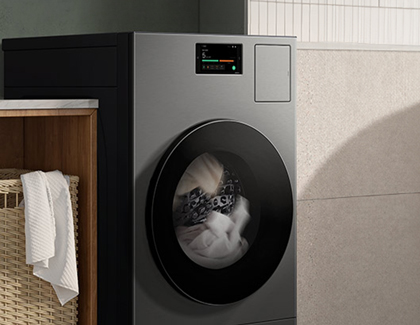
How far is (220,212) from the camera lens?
2.09 metres

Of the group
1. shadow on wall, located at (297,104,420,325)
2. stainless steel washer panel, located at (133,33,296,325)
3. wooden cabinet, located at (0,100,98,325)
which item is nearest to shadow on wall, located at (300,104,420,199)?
shadow on wall, located at (297,104,420,325)

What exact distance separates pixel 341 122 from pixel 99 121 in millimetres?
855

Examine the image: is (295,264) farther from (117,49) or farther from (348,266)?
(117,49)

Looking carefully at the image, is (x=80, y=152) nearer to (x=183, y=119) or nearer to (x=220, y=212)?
(x=183, y=119)

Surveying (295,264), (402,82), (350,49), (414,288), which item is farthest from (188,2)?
(414,288)

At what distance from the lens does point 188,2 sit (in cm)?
268

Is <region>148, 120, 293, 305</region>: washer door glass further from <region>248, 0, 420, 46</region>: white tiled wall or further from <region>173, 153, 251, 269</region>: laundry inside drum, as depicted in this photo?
<region>248, 0, 420, 46</region>: white tiled wall

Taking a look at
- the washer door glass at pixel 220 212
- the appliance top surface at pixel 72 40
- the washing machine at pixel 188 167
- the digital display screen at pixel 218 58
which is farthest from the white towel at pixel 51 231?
the digital display screen at pixel 218 58

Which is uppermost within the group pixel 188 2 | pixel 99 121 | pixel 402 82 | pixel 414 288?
pixel 188 2

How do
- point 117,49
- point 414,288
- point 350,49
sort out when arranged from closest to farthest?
point 117,49 < point 350,49 < point 414,288

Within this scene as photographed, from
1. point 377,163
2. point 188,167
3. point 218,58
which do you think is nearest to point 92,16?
point 218,58

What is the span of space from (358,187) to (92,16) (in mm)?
1082

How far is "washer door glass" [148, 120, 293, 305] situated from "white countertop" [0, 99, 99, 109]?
260 millimetres

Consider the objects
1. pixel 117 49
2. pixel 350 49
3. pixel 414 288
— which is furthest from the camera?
pixel 414 288
